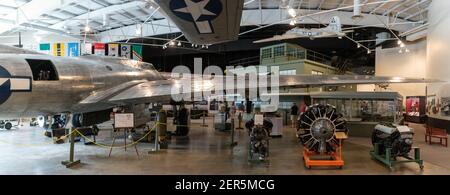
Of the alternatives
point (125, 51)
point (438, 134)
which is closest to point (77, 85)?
point (438, 134)

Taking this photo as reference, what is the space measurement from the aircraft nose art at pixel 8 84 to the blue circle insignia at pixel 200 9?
4.54m

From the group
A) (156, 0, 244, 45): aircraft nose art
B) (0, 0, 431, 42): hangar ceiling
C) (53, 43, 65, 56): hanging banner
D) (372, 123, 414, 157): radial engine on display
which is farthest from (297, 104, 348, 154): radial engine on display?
(53, 43, 65, 56): hanging banner

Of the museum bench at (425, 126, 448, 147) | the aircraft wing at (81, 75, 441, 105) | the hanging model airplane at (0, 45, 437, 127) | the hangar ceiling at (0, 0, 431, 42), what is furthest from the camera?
the hangar ceiling at (0, 0, 431, 42)

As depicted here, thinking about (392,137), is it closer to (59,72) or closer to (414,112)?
(59,72)

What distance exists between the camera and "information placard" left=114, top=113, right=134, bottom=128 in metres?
8.08

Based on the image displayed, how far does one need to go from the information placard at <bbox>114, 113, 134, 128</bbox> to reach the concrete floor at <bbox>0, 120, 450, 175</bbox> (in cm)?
86

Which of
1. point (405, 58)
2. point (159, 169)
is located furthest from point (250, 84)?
point (405, 58)

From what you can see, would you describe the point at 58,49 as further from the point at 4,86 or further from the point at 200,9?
the point at 200,9

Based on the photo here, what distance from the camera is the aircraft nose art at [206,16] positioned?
173 inches

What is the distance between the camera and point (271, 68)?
26.0 metres

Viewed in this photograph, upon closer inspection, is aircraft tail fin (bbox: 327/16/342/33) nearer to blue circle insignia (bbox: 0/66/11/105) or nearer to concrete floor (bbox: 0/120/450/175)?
concrete floor (bbox: 0/120/450/175)
